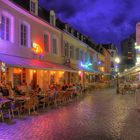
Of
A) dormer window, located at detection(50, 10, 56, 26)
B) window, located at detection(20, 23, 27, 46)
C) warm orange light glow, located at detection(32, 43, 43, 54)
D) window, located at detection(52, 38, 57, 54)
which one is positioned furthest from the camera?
window, located at detection(52, 38, 57, 54)

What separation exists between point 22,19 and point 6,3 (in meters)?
2.56

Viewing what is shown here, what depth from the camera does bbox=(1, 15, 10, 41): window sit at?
59.6 ft

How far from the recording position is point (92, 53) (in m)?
50.1

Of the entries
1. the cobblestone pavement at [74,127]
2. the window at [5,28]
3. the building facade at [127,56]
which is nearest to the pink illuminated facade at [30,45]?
the window at [5,28]

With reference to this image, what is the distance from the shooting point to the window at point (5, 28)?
18.2 m

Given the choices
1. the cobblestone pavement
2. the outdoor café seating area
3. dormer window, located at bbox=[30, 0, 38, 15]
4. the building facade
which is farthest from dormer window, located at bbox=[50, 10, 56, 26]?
the building facade

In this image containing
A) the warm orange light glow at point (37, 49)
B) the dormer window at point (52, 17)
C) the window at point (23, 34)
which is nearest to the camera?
the window at point (23, 34)

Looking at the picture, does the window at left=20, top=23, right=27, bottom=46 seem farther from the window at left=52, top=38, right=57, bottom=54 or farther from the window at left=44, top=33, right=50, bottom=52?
the window at left=52, top=38, right=57, bottom=54

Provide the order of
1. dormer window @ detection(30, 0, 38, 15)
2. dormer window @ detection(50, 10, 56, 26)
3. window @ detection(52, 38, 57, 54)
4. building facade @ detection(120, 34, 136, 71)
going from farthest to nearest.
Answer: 1. building facade @ detection(120, 34, 136, 71)
2. window @ detection(52, 38, 57, 54)
3. dormer window @ detection(50, 10, 56, 26)
4. dormer window @ detection(30, 0, 38, 15)

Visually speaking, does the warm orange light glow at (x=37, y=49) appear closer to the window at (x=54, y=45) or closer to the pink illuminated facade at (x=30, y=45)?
the pink illuminated facade at (x=30, y=45)

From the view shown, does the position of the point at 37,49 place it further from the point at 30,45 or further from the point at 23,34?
the point at 23,34

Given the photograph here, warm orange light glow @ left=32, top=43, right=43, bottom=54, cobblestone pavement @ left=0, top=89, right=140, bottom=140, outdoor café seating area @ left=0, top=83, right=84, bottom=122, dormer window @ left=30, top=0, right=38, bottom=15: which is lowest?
cobblestone pavement @ left=0, top=89, right=140, bottom=140

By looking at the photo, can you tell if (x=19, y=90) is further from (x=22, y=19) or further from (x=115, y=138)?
(x=115, y=138)

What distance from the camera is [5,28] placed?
1866cm
